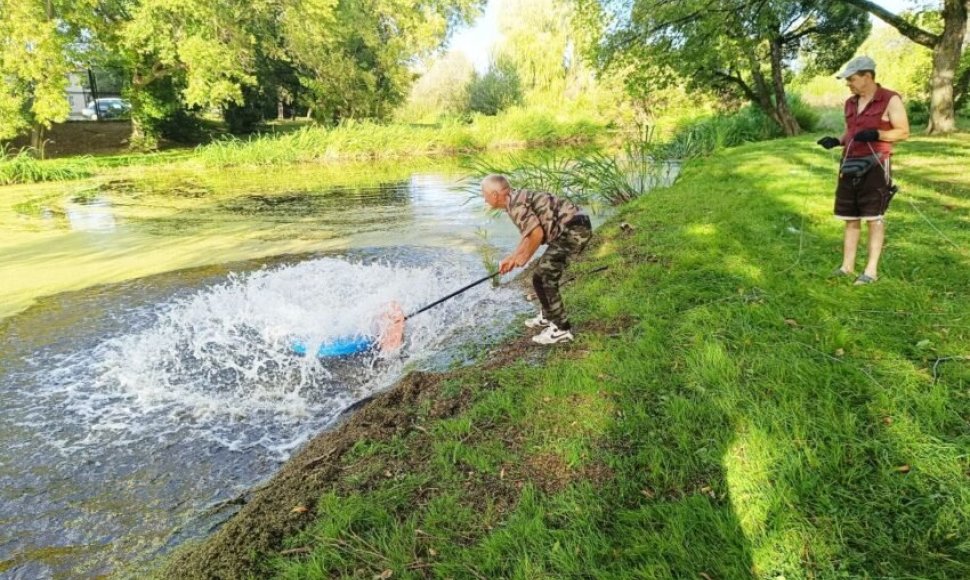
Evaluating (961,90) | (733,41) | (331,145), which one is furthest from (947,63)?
(331,145)

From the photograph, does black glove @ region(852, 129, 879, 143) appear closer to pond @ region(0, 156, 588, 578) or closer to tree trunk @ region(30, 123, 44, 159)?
A: pond @ region(0, 156, 588, 578)

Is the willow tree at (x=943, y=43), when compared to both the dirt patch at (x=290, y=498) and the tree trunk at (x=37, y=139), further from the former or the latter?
the tree trunk at (x=37, y=139)

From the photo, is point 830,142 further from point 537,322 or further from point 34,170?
point 34,170

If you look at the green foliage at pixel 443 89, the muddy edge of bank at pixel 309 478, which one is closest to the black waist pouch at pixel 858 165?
the muddy edge of bank at pixel 309 478

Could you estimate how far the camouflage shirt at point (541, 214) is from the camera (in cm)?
390

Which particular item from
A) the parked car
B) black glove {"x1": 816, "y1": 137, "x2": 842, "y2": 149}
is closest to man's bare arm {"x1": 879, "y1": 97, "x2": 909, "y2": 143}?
black glove {"x1": 816, "y1": 137, "x2": 842, "y2": 149}

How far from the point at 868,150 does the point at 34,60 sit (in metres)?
24.0

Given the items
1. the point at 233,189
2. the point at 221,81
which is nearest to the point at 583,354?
the point at 233,189

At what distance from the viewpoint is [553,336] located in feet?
13.3

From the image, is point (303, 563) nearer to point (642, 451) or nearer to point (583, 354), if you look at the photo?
point (642, 451)

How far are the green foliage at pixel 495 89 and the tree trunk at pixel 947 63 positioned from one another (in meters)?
25.9

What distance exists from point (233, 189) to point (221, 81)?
337 inches

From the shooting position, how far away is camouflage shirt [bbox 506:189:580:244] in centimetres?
390

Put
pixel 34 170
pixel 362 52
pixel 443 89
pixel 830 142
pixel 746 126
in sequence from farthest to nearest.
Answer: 1. pixel 443 89
2. pixel 362 52
3. pixel 746 126
4. pixel 34 170
5. pixel 830 142
